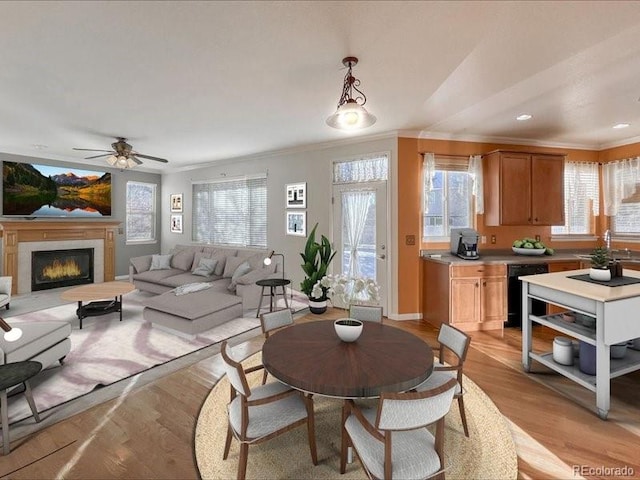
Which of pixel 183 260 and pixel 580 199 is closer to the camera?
pixel 580 199

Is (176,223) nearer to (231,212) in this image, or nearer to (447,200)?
(231,212)

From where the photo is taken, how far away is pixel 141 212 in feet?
24.7

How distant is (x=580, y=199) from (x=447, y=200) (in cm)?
236

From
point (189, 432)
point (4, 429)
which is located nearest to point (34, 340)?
point (4, 429)

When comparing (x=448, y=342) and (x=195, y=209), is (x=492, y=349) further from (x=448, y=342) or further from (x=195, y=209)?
(x=195, y=209)

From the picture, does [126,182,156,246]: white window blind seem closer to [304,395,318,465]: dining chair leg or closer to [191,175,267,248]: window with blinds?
[191,175,267,248]: window with blinds

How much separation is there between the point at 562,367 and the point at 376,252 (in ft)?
8.04

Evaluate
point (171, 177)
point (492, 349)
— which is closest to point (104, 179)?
point (171, 177)

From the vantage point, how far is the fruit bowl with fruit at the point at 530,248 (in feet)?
14.0

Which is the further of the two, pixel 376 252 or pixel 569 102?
pixel 376 252

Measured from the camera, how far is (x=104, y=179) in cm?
675

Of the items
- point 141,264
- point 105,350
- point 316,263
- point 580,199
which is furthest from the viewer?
point 141,264

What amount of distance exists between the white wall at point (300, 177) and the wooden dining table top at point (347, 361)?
2410mm

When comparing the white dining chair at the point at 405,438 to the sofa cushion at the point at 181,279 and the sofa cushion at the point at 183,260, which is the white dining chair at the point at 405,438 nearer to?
the sofa cushion at the point at 181,279
